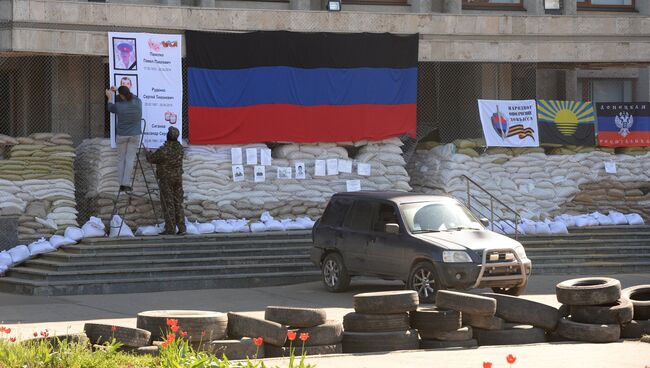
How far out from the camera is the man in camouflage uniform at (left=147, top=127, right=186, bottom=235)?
77.3 feet

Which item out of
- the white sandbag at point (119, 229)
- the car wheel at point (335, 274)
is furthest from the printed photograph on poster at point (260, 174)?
the car wheel at point (335, 274)

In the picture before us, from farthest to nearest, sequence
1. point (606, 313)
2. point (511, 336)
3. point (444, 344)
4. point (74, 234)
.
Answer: point (74, 234)
point (606, 313)
point (511, 336)
point (444, 344)

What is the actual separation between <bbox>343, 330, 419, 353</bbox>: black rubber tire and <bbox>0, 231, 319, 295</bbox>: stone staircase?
8.10 m

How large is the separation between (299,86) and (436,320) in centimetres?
1239

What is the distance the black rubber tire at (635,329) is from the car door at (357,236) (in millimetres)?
5961

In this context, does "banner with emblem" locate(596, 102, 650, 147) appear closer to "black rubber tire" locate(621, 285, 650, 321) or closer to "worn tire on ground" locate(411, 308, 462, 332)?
"black rubber tire" locate(621, 285, 650, 321)

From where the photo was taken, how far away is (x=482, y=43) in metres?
27.7

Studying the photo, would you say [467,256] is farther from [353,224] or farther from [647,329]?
[647,329]

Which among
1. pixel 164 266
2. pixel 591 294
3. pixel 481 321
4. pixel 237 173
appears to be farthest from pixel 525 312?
pixel 237 173

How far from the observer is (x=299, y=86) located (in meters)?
26.1

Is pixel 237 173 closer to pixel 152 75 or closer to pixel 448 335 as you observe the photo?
pixel 152 75

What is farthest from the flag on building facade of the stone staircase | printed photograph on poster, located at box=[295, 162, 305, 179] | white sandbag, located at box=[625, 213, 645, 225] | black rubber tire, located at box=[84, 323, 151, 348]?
black rubber tire, located at box=[84, 323, 151, 348]

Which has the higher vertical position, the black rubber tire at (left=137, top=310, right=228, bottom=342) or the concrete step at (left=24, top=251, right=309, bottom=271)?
the black rubber tire at (left=137, top=310, right=228, bottom=342)

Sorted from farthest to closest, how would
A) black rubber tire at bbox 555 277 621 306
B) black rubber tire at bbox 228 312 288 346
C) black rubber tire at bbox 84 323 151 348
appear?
black rubber tire at bbox 555 277 621 306 → black rubber tire at bbox 228 312 288 346 → black rubber tire at bbox 84 323 151 348
